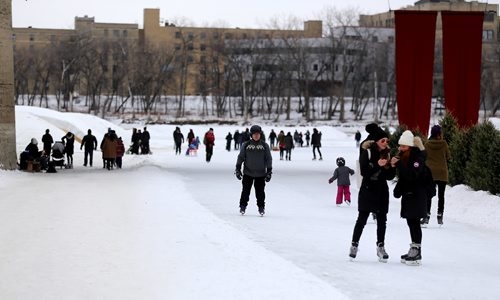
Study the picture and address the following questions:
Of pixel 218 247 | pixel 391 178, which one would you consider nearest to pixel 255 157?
pixel 218 247

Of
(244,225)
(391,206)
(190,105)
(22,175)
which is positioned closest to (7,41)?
(22,175)

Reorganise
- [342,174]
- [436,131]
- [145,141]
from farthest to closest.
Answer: [145,141] < [342,174] < [436,131]

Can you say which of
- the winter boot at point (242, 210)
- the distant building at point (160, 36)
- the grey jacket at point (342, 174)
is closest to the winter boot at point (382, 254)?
the winter boot at point (242, 210)

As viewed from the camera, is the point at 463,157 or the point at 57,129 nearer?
the point at 463,157

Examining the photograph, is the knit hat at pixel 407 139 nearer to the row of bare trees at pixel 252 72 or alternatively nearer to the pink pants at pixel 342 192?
the pink pants at pixel 342 192

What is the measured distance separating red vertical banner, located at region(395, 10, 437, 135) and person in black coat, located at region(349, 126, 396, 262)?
1612cm

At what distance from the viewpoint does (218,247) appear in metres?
11.6

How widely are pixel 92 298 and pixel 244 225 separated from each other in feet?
21.4

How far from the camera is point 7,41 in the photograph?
2891 cm

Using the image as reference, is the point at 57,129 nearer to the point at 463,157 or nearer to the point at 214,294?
the point at 463,157

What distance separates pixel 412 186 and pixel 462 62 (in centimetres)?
1641

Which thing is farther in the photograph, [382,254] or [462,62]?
[462,62]

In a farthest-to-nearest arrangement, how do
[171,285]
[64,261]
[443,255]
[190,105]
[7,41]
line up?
[190,105]
[7,41]
[443,255]
[64,261]
[171,285]

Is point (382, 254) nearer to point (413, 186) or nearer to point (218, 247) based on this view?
point (413, 186)
